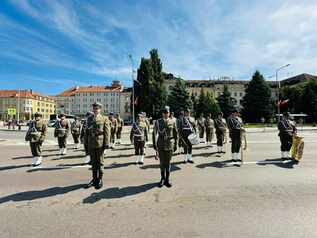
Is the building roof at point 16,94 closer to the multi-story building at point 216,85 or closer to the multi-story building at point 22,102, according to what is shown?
the multi-story building at point 22,102

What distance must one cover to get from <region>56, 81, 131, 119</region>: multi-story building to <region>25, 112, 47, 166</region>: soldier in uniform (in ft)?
363

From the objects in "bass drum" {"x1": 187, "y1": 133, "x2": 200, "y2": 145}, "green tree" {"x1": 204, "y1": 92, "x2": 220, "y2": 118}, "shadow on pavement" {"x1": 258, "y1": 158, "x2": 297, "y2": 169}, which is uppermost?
"green tree" {"x1": 204, "y1": 92, "x2": 220, "y2": 118}

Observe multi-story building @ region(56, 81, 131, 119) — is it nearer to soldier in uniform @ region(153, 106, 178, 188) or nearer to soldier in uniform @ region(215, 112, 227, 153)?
soldier in uniform @ region(215, 112, 227, 153)

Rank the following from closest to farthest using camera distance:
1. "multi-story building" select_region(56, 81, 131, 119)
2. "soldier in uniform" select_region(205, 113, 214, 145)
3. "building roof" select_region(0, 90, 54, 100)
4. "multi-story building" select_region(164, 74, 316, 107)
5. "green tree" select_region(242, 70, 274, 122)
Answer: "soldier in uniform" select_region(205, 113, 214, 145)
"green tree" select_region(242, 70, 274, 122)
"multi-story building" select_region(164, 74, 316, 107)
"multi-story building" select_region(56, 81, 131, 119)
"building roof" select_region(0, 90, 54, 100)

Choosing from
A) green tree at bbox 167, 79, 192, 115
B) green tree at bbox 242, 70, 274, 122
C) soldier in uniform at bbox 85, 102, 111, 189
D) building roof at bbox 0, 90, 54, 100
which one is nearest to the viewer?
soldier in uniform at bbox 85, 102, 111, 189

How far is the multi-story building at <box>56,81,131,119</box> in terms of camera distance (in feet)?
402

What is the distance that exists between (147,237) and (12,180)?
5171mm

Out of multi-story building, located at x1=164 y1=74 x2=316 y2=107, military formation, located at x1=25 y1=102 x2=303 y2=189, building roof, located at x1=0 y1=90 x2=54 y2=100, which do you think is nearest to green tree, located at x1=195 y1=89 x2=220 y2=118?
multi-story building, located at x1=164 y1=74 x2=316 y2=107

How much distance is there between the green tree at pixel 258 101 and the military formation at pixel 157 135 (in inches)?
1867

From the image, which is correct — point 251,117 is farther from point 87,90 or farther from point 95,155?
point 87,90

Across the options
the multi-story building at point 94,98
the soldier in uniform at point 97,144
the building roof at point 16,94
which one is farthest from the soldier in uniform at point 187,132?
the building roof at point 16,94

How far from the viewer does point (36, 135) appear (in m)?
8.50

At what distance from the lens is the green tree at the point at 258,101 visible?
57.3 m

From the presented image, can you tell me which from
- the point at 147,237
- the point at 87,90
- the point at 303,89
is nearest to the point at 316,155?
the point at 147,237
